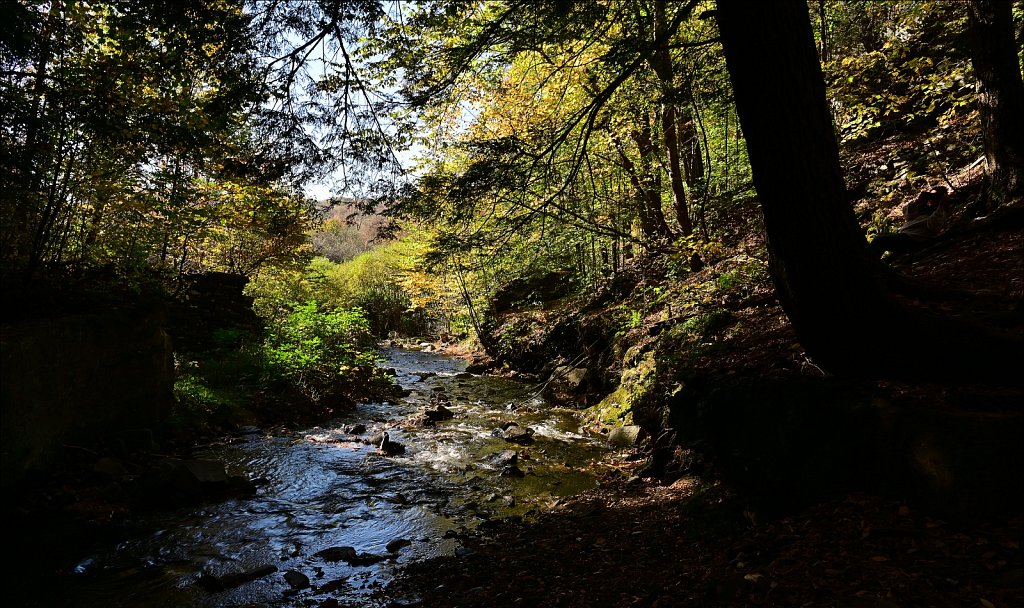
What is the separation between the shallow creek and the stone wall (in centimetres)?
127

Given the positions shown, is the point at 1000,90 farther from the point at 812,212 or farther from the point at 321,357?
the point at 321,357

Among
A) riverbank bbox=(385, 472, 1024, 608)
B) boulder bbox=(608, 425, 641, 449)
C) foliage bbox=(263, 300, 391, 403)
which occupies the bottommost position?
boulder bbox=(608, 425, 641, 449)

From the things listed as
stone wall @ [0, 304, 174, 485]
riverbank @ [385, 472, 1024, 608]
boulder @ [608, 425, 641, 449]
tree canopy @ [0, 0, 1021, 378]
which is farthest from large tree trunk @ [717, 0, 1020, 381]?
A: stone wall @ [0, 304, 174, 485]

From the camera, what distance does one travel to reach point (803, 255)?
327 centimetres

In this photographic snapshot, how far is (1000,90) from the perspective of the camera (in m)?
4.68

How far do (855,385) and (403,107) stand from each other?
188 inches

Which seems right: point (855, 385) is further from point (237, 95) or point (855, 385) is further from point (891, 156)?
point (891, 156)

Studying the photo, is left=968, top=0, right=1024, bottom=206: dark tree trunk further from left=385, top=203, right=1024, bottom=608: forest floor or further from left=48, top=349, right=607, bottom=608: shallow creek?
left=48, top=349, right=607, bottom=608: shallow creek

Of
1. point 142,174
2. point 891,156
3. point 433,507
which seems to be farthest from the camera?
point 891,156

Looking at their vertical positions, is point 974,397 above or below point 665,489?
above

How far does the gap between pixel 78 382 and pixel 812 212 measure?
781 cm

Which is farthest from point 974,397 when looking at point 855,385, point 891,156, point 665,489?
point 891,156

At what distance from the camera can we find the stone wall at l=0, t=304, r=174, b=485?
470 cm

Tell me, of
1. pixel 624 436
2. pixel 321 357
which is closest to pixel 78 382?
pixel 321 357
